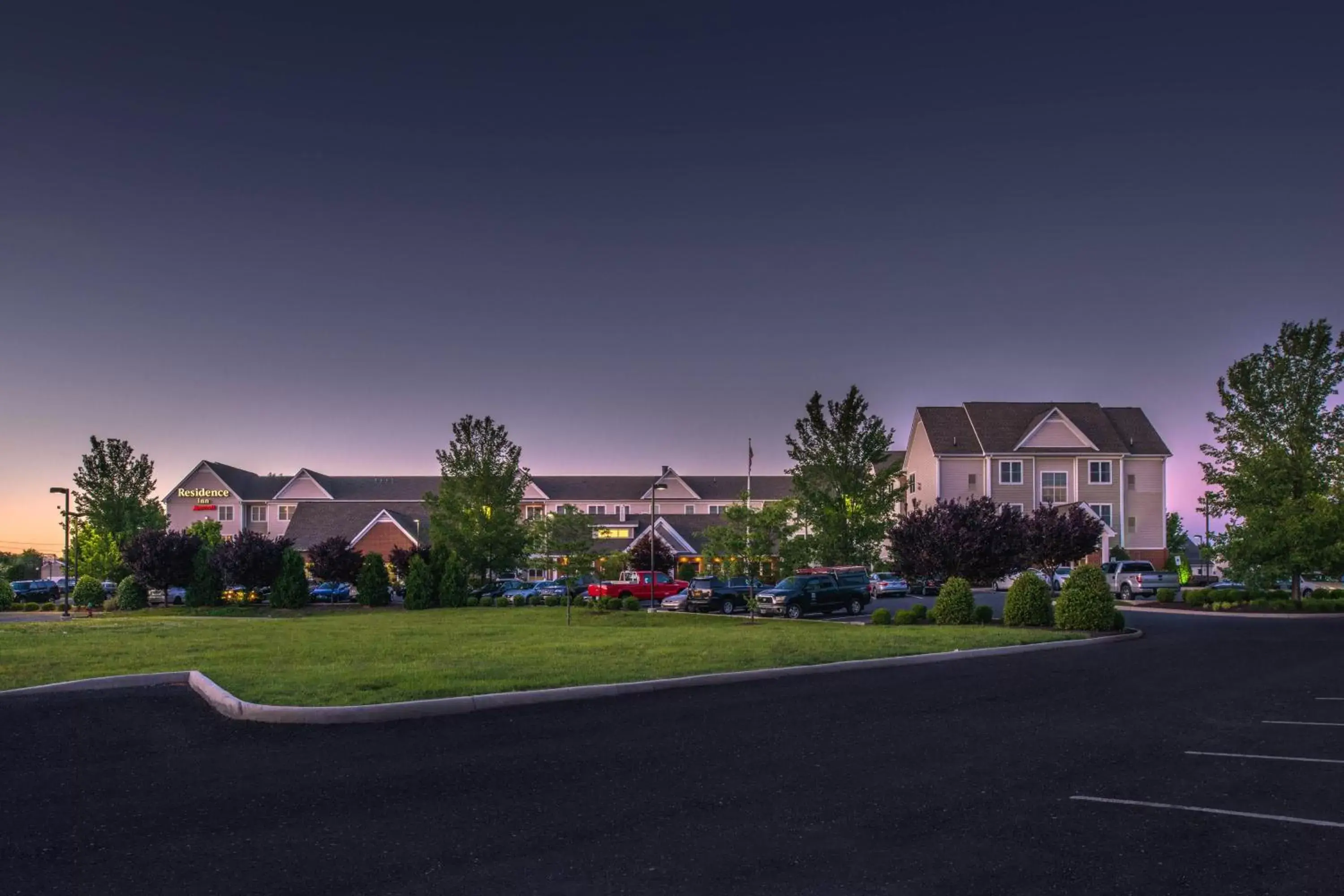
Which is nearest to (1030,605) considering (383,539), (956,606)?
(956,606)

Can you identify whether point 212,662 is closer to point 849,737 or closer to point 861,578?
point 849,737

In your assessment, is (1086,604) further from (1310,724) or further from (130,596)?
(130,596)

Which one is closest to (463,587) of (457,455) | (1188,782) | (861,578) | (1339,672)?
(457,455)

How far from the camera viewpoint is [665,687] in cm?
1452

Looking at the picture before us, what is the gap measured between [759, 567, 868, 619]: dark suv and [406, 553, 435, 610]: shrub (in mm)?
16824

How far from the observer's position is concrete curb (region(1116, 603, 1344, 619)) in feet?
105

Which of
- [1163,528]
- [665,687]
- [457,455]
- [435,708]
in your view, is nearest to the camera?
[435,708]

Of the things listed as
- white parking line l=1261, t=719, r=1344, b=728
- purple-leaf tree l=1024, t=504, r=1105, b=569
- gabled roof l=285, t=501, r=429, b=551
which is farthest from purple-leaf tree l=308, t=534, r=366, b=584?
white parking line l=1261, t=719, r=1344, b=728

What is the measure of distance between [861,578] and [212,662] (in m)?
26.9

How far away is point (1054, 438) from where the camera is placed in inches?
2395

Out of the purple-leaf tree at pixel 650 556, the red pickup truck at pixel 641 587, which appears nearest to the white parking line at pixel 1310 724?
the red pickup truck at pixel 641 587

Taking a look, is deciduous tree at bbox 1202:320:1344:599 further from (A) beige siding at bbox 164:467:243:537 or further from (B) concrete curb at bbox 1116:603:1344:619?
(A) beige siding at bbox 164:467:243:537

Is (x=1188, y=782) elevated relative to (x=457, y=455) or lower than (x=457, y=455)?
lower

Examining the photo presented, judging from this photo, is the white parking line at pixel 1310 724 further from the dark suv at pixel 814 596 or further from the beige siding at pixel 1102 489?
the beige siding at pixel 1102 489
